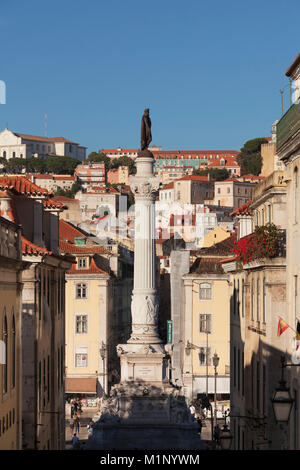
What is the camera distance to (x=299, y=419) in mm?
26781

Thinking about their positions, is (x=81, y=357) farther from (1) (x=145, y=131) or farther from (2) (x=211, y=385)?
(1) (x=145, y=131)

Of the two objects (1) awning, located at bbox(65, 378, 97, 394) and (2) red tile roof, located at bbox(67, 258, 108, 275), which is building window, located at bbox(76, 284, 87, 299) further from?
(1) awning, located at bbox(65, 378, 97, 394)

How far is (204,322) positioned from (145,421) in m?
28.9

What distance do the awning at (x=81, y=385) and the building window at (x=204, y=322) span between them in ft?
29.8

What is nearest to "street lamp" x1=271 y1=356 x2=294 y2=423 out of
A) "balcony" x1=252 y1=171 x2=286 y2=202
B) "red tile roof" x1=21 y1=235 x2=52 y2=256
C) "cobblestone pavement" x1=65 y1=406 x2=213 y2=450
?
"balcony" x1=252 y1=171 x2=286 y2=202

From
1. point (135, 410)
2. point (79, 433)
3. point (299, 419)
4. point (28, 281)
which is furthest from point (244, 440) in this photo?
point (79, 433)

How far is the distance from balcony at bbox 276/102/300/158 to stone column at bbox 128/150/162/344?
78.3 ft

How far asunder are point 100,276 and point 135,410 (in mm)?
35614

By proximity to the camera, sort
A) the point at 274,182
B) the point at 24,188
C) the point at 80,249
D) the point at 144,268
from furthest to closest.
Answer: the point at 80,249
the point at 144,268
the point at 24,188
the point at 274,182

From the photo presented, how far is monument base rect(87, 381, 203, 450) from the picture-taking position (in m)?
46.9

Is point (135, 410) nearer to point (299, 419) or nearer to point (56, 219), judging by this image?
point (56, 219)

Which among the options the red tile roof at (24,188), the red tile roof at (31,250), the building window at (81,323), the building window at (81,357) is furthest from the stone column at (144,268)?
the building window at (81,323)

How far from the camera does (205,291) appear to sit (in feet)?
254

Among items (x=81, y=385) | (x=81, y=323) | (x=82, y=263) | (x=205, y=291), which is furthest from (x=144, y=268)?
(x=82, y=263)
